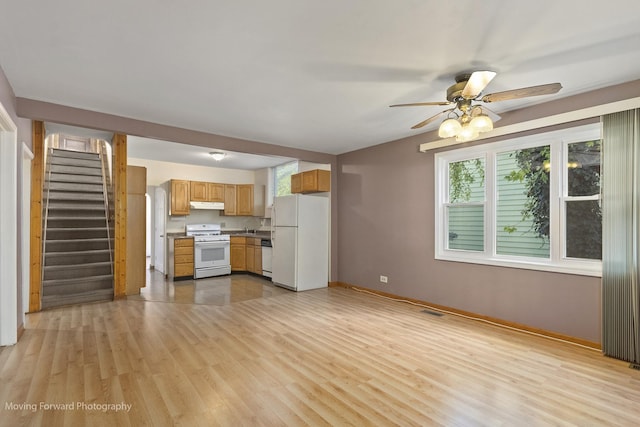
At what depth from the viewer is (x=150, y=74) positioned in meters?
2.79

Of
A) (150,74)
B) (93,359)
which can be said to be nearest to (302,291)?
(93,359)

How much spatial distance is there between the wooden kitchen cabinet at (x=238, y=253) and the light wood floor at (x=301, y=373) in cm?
329

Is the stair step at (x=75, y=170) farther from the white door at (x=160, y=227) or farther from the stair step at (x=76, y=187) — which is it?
the white door at (x=160, y=227)

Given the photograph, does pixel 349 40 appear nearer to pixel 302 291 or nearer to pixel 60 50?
pixel 60 50

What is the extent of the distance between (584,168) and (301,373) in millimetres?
3472

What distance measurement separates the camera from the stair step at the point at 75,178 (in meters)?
6.03

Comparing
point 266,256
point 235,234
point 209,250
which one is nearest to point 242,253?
point 235,234

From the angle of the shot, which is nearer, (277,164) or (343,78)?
(343,78)

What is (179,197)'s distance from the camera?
7012 millimetres

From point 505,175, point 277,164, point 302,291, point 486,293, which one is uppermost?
point 277,164

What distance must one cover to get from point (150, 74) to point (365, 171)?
364 cm

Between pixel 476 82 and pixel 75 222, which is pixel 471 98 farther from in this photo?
pixel 75 222

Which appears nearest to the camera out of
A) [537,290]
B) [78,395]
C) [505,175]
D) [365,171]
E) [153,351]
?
[78,395]

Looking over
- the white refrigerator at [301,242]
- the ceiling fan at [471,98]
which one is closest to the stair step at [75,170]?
the white refrigerator at [301,242]
